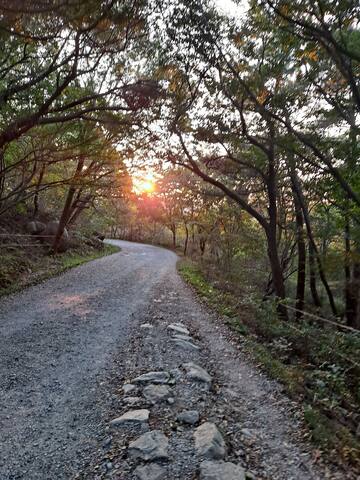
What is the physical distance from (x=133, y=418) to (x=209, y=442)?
0.82 m

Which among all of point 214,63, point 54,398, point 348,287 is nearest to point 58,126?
point 214,63

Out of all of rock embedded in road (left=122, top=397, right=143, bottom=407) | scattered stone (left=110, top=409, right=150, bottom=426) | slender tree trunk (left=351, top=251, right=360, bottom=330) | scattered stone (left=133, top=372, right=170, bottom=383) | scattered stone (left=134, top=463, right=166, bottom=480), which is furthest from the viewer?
slender tree trunk (left=351, top=251, right=360, bottom=330)

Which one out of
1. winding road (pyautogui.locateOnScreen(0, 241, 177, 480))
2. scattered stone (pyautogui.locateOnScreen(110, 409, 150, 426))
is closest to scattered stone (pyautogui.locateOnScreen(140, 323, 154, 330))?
winding road (pyautogui.locateOnScreen(0, 241, 177, 480))

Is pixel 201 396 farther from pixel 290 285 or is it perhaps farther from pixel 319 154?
pixel 290 285

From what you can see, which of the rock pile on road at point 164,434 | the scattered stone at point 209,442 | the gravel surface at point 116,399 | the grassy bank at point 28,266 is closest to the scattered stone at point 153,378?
the rock pile on road at point 164,434

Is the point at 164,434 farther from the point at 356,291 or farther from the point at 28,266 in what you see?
the point at 28,266

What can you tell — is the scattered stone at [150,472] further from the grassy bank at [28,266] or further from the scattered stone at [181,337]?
the grassy bank at [28,266]

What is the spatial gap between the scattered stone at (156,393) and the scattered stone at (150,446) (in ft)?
2.12

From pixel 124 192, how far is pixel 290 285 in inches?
519

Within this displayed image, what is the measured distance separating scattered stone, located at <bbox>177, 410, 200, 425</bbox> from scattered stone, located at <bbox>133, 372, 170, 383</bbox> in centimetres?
74

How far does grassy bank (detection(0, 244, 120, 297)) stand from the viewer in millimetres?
9844

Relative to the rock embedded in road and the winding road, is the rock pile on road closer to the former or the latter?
the rock embedded in road

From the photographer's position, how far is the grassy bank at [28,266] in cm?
984

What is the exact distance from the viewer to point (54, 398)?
13.2 ft
